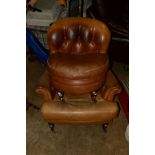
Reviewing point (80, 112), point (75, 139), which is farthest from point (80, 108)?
point (75, 139)

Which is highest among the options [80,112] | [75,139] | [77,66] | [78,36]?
[78,36]

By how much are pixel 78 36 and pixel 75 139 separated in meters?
0.79

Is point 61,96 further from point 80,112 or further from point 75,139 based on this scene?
point 75,139

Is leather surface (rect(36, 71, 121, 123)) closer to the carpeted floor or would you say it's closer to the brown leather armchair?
the brown leather armchair

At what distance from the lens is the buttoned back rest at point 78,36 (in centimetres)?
204

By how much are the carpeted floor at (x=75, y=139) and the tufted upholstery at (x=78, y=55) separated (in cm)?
43

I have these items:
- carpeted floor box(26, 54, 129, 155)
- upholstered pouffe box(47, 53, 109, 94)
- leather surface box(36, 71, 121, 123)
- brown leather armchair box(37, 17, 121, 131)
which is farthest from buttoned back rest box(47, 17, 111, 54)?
carpeted floor box(26, 54, 129, 155)

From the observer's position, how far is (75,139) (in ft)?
7.25

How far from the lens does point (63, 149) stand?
2129 mm

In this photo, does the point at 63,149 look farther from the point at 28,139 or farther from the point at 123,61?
the point at 123,61

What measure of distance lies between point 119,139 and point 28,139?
703mm

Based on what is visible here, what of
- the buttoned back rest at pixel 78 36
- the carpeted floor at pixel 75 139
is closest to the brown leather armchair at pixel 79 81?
the buttoned back rest at pixel 78 36

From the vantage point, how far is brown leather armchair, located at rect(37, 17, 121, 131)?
1932 mm

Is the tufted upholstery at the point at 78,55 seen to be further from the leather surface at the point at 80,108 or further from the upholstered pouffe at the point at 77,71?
the leather surface at the point at 80,108
